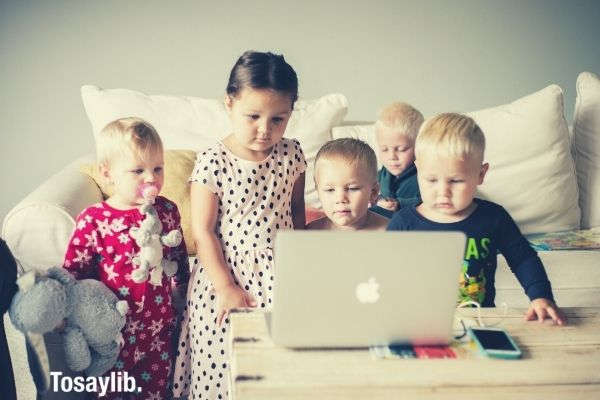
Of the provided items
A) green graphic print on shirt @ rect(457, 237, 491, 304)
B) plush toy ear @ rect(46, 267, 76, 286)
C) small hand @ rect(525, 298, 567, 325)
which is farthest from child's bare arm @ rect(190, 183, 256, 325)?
small hand @ rect(525, 298, 567, 325)

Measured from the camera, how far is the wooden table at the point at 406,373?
940mm

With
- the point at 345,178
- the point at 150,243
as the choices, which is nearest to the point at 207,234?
the point at 150,243

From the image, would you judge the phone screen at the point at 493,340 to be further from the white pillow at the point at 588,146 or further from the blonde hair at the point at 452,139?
the white pillow at the point at 588,146

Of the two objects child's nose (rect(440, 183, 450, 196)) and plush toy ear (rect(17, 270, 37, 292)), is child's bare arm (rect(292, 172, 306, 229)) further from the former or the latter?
plush toy ear (rect(17, 270, 37, 292))

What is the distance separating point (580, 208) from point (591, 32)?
39.7 inches

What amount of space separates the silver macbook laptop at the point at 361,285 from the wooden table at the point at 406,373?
0.04m

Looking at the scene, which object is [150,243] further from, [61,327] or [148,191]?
[61,327]

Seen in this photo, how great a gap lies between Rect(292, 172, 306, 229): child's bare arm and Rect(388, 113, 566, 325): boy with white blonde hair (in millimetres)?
342

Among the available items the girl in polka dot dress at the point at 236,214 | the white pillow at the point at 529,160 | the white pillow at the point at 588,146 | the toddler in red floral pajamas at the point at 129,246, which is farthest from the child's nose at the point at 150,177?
the white pillow at the point at 588,146

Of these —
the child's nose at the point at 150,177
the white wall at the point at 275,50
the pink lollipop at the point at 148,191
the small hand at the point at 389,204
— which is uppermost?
the white wall at the point at 275,50

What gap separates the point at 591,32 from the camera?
2941mm

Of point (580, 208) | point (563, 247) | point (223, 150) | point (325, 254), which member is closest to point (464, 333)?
point (325, 254)

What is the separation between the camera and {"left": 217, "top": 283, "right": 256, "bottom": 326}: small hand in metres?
1.45

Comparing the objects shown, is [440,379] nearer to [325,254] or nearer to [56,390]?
[325,254]
